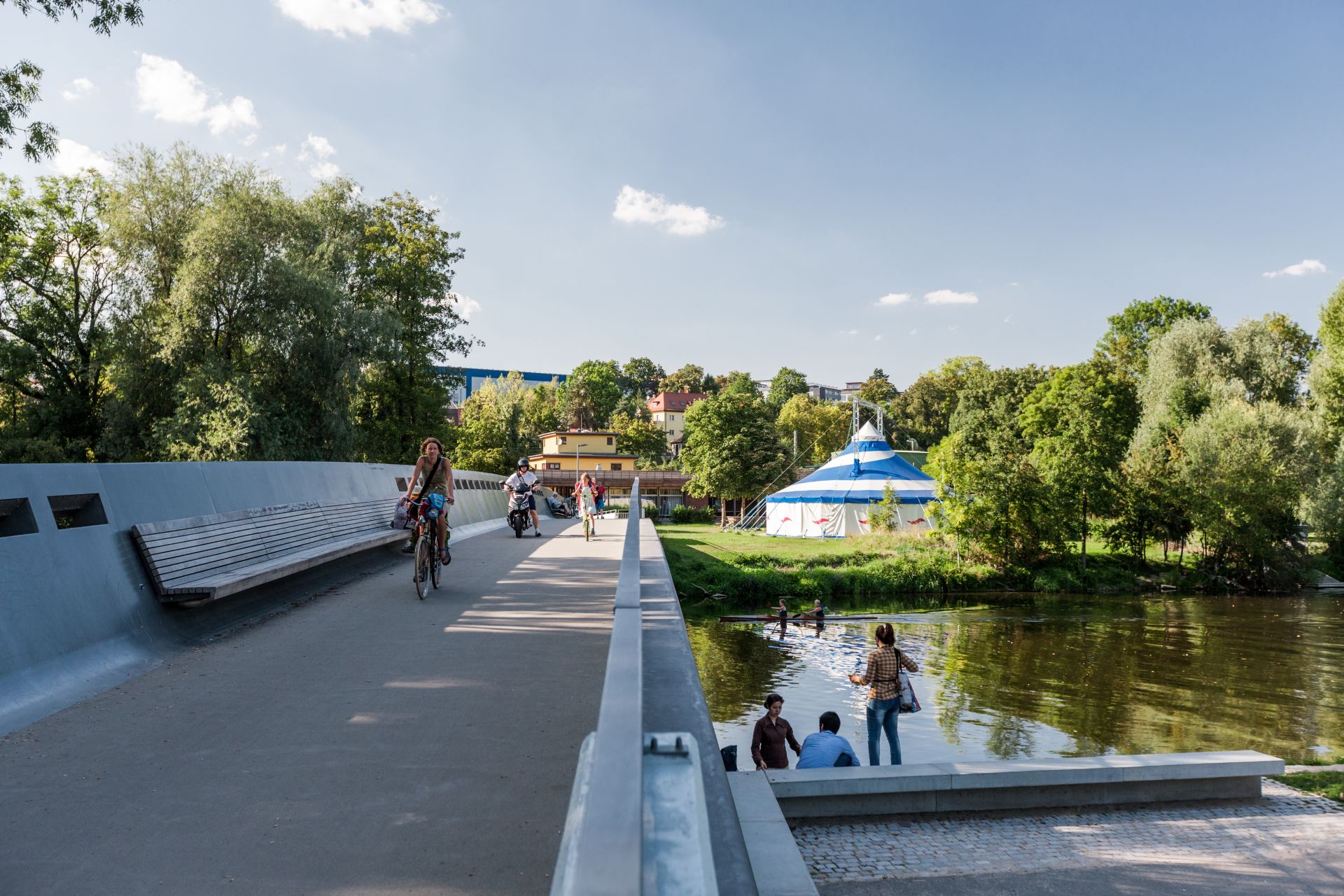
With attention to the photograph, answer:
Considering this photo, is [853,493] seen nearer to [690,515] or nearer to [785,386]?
[690,515]

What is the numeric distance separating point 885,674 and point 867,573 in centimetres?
2664

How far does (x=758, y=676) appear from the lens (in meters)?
22.8

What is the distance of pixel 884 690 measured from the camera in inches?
461

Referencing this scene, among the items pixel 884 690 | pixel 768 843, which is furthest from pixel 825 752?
pixel 768 843

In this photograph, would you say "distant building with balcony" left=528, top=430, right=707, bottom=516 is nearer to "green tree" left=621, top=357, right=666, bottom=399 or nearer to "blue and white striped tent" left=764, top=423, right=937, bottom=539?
"blue and white striped tent" left=764, top=423, right=937, bottom=539

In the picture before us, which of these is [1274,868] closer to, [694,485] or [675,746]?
[675,746]

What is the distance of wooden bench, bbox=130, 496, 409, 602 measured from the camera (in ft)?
24.4

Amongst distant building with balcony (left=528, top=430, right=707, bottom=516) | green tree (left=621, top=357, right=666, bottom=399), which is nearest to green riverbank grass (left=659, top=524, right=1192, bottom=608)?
distant building with balcony (left=528, top=430, right=707, bottom=516)

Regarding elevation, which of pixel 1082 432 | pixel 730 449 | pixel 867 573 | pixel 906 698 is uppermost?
pixel 1082 432

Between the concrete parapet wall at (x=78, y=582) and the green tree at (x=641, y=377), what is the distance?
450 feet

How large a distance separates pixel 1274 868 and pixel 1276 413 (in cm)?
4126

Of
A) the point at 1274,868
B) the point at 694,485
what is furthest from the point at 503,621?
the point at 694,485

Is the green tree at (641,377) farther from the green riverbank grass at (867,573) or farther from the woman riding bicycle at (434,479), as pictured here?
the woman riding bicycle at (434,479)

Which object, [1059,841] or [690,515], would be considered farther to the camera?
[690,515]
